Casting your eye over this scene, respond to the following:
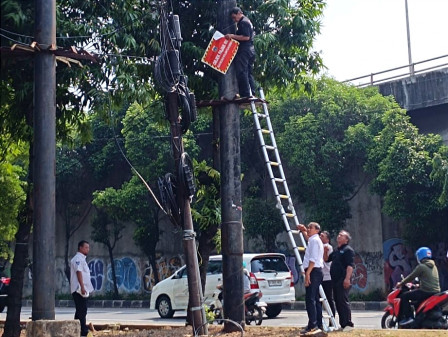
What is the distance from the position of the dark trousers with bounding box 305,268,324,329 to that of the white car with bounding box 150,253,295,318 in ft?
23.2

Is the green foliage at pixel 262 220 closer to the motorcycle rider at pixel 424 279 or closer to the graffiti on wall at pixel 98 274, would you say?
the graffiti on wall at pixel 98 274

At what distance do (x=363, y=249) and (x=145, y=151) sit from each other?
9.15 m

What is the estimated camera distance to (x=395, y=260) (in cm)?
2664

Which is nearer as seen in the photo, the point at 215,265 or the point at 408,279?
the point at 408,279

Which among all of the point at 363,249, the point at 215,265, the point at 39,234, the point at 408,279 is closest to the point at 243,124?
the point at 363,249

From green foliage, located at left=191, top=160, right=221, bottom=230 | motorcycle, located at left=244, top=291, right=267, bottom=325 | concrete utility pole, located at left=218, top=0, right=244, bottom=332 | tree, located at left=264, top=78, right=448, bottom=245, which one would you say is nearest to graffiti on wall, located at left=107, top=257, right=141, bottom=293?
tree, located at left=264, top=78, right=448, bottom=245

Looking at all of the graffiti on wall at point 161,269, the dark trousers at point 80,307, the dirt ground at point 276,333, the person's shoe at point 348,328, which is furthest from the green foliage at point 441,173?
the dark trousers at point 80,307

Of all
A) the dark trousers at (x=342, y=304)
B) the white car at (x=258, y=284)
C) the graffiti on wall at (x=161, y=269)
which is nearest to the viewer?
the dark trousers at (x=342, y=304)

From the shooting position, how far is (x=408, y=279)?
1231 centimetres

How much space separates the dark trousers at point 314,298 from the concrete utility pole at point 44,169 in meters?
3.59

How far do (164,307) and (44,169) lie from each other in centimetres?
1291

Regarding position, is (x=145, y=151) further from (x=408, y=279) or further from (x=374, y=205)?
(x=408, y=279)

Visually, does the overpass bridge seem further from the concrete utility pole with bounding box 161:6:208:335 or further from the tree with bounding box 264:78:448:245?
the concrete utility pole with bounding box 161:6:208:335

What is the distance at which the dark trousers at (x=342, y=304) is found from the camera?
11703mm
